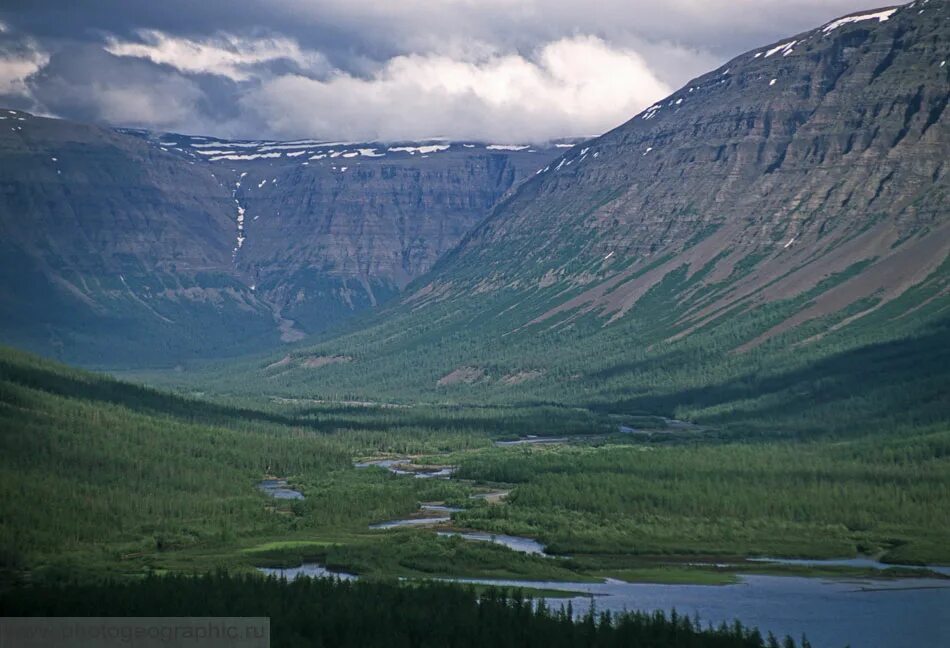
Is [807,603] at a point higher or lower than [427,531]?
lower

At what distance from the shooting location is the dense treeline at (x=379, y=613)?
349ft

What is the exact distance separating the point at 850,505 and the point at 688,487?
19688mm

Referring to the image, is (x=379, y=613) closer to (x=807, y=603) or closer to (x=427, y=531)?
(x=807, y=603)

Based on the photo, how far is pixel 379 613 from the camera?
4405 inches

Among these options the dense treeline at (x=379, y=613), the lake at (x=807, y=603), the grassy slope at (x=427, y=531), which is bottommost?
the dense treeline at (x=379, y=613)

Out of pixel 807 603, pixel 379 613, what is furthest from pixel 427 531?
pixel 379 613

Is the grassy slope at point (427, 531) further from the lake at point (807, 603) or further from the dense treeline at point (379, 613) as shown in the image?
the dense treeline at point (379, 613)

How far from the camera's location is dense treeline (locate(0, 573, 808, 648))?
106 meters

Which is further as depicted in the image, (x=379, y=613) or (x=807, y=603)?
(x=807, y=603)

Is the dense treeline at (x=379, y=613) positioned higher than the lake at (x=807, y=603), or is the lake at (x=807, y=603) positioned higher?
the lake at (x=807, y=603)

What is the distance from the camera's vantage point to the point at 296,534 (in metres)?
164

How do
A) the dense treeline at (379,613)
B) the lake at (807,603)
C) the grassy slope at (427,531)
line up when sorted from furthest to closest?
1. the grassy slope at (427,531)
2. the lake at (807,603)
3. the dense treeline at (379,613)

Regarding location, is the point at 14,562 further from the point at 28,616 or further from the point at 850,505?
the point at 850,505

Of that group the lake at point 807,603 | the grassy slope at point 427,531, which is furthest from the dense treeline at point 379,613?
the grassy slope at point 427,531
